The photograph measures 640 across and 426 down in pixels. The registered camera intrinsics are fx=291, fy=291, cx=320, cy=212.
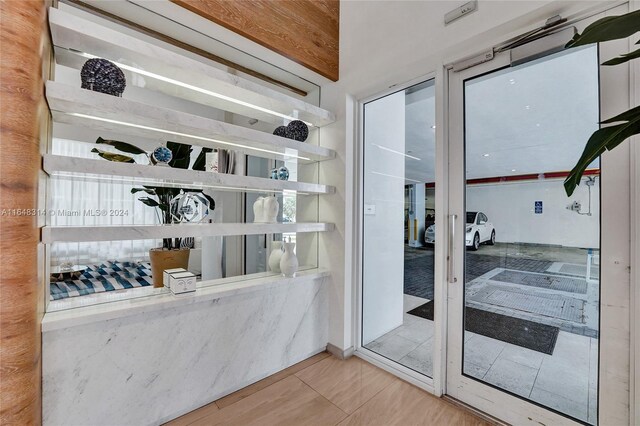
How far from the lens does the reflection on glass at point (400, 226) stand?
7.28ft

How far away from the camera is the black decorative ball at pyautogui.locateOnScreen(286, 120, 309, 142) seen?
2.53m

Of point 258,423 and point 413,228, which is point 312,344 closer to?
point 258,423

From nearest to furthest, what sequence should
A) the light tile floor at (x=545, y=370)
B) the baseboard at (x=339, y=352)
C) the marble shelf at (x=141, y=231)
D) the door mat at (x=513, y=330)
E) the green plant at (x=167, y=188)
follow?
the marble shelf at (x=141, y=231) < the light tile floor at (x=545, y=370) < the door mat at (x=513, y=330) < the green plant at (x=167, y=188) < the baseboard at (x=339, y=352)

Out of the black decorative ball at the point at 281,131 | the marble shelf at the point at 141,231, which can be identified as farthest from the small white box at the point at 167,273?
the black decorative ball at the point at 281,131

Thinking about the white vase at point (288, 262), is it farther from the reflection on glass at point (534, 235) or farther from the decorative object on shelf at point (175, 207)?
the reflection on glass at point (534, 235)

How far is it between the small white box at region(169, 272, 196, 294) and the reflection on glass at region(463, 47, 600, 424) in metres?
1.80

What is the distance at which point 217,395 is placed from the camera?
1934 mm

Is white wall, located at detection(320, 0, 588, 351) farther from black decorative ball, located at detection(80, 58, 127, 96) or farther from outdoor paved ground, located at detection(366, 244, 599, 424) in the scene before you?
black decorative ball, located at detection(80, 58, 127, 96)

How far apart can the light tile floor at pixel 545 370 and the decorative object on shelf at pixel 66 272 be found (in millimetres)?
2363

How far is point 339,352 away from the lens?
2531 millimetres

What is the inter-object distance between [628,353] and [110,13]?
11.1 feet


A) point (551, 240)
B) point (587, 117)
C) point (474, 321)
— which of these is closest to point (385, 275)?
point (474, 321)

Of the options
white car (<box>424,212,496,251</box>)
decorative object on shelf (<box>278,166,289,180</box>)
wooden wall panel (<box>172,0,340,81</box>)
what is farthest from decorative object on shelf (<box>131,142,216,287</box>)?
white car (<box>424,212,496,251</box>)

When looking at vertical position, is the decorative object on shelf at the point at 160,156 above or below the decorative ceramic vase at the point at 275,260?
above
